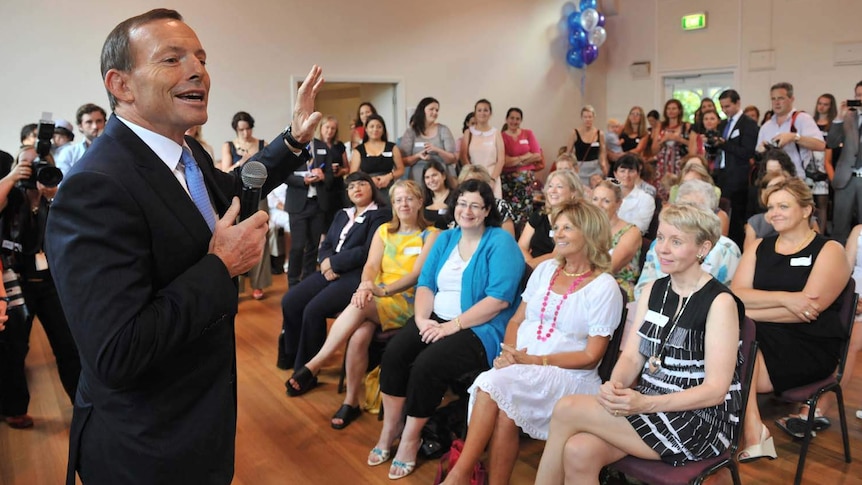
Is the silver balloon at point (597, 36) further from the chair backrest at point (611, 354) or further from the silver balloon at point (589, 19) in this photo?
the chair backrest at point (611, 354)

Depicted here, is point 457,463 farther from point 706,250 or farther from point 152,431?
point 152,431

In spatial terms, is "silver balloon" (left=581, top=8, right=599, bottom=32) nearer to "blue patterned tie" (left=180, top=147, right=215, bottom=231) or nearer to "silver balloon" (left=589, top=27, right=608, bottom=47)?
"silver balloon" (left=589, top=27, right=608, bottom=47)

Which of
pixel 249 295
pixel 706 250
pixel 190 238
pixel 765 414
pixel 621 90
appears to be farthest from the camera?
pixel 621 90

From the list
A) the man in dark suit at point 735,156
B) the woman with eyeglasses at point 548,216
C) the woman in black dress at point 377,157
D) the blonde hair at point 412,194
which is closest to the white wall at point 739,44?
the man in dark suit at point 735,156

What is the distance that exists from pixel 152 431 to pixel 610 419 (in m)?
1.43

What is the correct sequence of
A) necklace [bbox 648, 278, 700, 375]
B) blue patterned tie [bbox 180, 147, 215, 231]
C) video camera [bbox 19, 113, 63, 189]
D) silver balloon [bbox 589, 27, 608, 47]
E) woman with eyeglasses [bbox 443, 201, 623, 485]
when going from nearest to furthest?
1. blue patterned tie [bbox 180, 147, 215, 231]
2. necklace [bbox 648, 278, 700, 375]
3. woman with eyeglasses [bbox 443, 201, 623, 485]
4. video camera [bbox 19, 113, 63, 189]
5. silver balloon [bbox 589, 27, 608, 47]

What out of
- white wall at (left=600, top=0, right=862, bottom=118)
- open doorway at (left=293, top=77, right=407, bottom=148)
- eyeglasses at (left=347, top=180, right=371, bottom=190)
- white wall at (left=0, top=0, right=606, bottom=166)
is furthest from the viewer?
open doorway at (left=293, top=77, right=407, bottom=148)

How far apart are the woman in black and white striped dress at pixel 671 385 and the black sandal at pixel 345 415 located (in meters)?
1.39

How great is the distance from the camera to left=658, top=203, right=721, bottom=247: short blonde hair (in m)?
2.16

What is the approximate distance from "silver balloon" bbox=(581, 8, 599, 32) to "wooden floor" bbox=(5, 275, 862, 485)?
7.08 meters

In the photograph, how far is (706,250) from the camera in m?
2.21

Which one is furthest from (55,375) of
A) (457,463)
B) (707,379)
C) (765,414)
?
(765,414)

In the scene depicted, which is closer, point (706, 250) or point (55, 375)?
point (706, 250)

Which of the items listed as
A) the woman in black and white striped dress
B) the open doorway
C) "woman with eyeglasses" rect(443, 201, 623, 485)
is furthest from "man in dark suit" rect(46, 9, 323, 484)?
the open doorway
